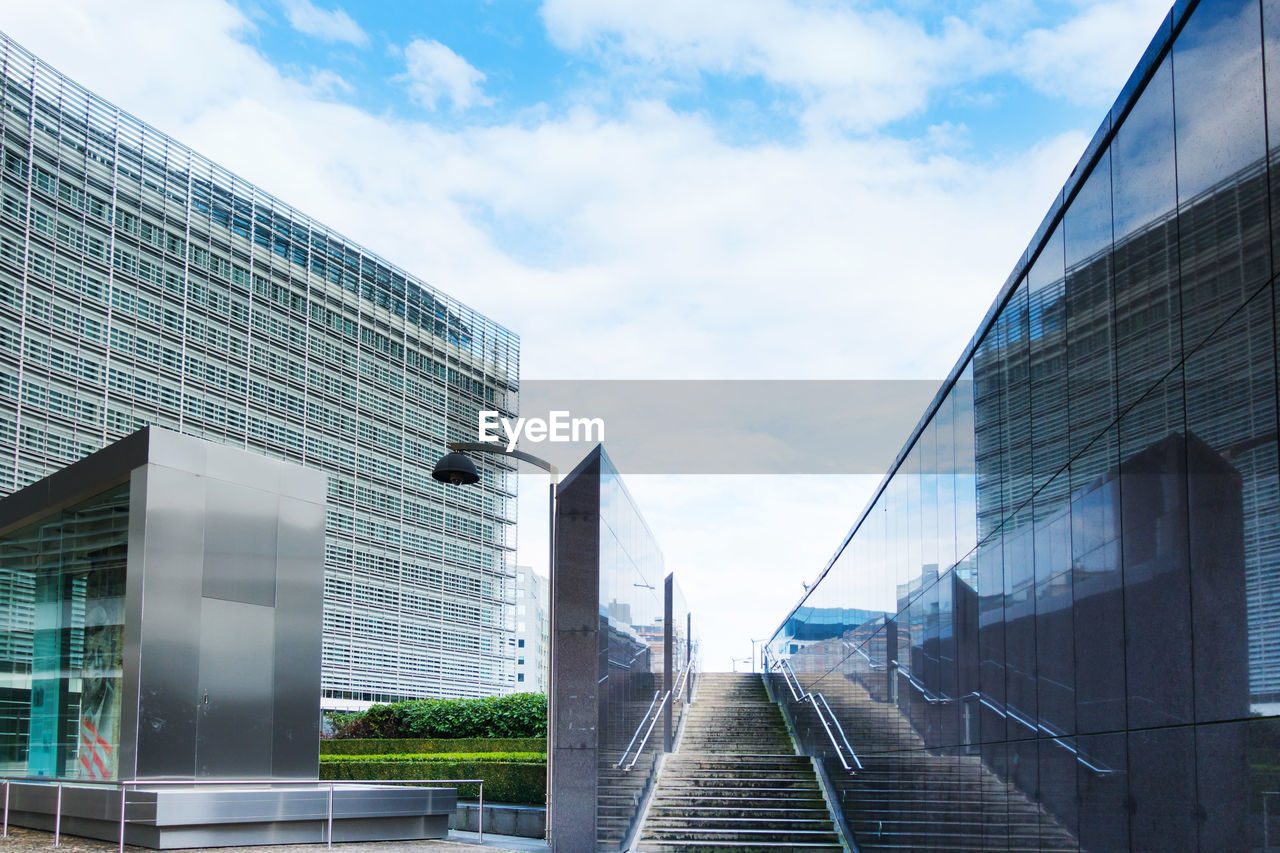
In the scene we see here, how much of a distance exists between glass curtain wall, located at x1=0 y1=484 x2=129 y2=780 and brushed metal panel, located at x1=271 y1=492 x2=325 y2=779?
2111 millimetres

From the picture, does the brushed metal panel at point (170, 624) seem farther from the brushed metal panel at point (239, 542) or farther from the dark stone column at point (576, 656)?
the dark stone column at point (576, 656)

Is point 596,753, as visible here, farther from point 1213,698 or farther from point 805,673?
point 1213,698

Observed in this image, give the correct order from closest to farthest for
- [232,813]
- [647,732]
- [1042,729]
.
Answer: [1042,729] < [232,813] < [647,732]

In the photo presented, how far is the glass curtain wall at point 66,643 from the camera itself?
46.9 ft

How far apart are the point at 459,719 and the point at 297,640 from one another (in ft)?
28.2

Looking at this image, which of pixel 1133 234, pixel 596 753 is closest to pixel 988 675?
pixel 1133 234

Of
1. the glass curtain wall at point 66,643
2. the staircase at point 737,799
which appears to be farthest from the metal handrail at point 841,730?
the glass curtain wall at point 66,643

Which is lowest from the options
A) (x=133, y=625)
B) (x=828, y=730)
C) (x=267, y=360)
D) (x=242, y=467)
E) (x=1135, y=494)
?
(x=828, y=730)

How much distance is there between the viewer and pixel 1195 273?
4.52m

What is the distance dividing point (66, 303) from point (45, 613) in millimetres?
16661

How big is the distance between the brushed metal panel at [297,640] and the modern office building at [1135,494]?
9626 millimetres

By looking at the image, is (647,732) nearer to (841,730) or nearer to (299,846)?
(841,730)

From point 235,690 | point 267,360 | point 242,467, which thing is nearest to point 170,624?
point 235,690

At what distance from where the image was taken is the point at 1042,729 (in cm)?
664
